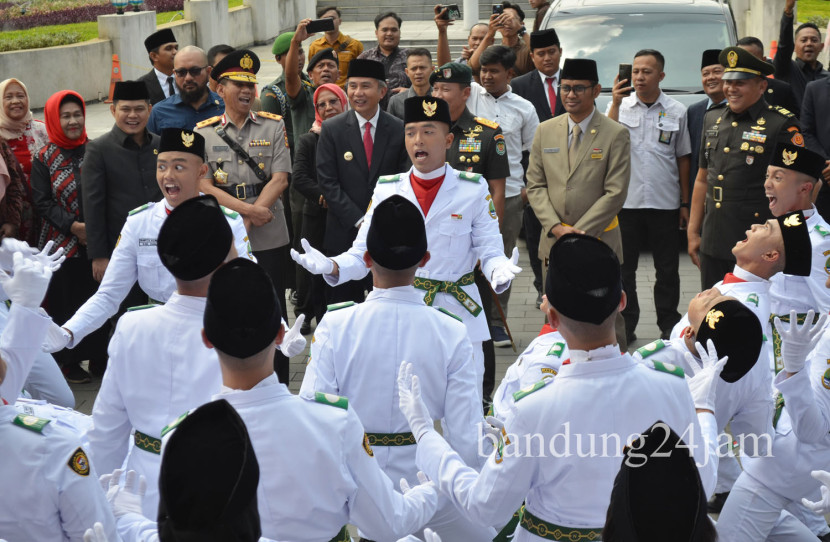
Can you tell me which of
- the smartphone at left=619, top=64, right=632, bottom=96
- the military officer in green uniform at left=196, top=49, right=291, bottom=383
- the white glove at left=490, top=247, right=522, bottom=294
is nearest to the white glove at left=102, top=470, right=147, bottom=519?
the white glove at left=490, top=247, right=522, bottom=294

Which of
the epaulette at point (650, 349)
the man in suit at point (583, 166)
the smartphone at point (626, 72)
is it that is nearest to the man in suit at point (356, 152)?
the man in suit at point (583, 166)

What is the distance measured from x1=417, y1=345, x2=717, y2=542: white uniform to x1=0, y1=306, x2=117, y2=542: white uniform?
1.23 meters

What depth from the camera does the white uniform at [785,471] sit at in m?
4.47

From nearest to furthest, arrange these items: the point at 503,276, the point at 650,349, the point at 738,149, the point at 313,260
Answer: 1. the point at 650,349
2. the point at 313,260
3. the point at 503,276
4. the point at 738,149

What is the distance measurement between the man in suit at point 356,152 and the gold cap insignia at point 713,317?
381cm

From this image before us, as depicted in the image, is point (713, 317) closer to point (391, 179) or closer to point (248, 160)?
point (391, 179)

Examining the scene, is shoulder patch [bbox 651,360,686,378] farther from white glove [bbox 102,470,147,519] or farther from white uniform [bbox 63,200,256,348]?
white uniform [bbox 63,200,256,348]

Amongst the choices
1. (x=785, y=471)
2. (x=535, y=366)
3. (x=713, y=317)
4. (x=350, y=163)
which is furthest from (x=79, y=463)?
(x=350, y=163)

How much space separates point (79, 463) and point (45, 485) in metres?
0.14

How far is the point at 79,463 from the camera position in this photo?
10.9 ft

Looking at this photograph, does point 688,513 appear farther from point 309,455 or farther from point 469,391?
point 469,391

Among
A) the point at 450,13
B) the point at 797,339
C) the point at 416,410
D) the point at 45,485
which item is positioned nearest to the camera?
the point at 45,485

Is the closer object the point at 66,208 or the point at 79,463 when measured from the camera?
the point at 79,463

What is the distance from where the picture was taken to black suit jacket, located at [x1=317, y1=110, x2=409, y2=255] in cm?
758
